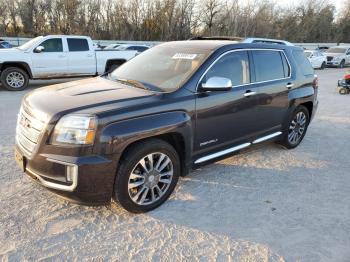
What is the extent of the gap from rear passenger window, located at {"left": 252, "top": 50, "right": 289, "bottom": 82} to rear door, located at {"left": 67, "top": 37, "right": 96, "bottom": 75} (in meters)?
8.14

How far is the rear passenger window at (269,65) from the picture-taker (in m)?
4.50

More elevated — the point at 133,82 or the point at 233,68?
the point at 233,68

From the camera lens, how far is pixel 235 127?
424 cm

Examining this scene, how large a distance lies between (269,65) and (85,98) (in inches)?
109

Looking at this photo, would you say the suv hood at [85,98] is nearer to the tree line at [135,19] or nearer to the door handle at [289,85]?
the door handle at [289,85]

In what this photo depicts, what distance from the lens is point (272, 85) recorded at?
470 centimetres

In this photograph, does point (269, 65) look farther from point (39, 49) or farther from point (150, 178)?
point (39, 49)

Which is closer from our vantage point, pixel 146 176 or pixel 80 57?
pixel 146 176

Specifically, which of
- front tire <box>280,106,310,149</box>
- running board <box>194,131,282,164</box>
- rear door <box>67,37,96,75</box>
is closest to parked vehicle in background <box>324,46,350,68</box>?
rear door <box>67,37,96,75</box>

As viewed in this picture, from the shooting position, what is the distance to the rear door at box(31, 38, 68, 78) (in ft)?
34.5

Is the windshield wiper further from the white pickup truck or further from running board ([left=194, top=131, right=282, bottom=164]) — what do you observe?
the white pickup truck

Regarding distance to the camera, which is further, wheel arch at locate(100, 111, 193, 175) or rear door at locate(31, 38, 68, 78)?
rear door at locate(31, 38, 68, 78)

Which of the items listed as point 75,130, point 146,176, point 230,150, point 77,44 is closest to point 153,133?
point 146,176

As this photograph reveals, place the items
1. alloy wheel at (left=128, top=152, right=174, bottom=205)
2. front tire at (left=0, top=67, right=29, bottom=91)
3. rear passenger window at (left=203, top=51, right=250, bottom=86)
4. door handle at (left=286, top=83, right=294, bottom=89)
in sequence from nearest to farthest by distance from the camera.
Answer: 1. alloy wheel at (left=128, top=152, right=174, bottom=205)
2. rear passenger window at (left=203, top=51, right=250, bottom=86)
3. door handle at (left=286, top=83, right=294, bottom=89)
4. front tire at (left=0, top=67, right=29, bottom=91)
